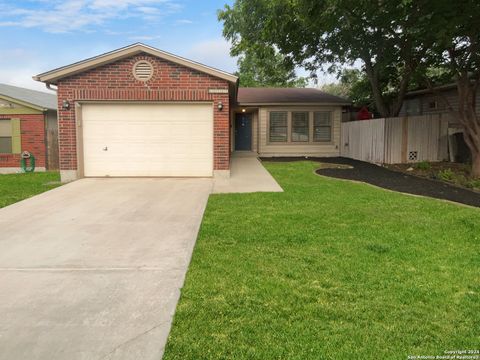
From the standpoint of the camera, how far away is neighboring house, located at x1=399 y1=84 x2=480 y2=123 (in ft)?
53.1

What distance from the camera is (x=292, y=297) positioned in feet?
11.4

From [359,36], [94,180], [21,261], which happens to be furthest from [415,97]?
[21,261]

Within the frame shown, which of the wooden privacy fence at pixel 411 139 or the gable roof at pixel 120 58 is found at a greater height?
the gable roof at pixel 120 58

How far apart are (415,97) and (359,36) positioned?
18.7 ft

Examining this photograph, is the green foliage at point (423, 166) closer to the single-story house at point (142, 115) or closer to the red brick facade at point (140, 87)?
the single-story house at point (142, 115)

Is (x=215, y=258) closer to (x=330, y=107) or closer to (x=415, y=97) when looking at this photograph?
(x=330, y=107)

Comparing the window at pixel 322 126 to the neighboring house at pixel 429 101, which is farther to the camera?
the window at pixel 322 126

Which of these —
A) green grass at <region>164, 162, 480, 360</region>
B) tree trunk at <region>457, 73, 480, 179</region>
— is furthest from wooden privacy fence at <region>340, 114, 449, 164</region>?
green grass at <region>164, 162, 480, 360</region>

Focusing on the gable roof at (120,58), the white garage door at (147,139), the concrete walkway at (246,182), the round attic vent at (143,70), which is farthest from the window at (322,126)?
the round attic vent at (143,70)

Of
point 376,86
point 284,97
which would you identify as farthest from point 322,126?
point 376,86

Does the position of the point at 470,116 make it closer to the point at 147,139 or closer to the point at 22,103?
the point at 147,139

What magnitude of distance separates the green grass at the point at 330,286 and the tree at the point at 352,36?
5.71m

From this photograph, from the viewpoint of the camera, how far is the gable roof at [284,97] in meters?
19.1

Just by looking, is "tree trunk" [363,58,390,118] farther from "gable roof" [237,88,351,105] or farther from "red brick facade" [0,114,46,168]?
"red brick facade" [0,114,46,168]
